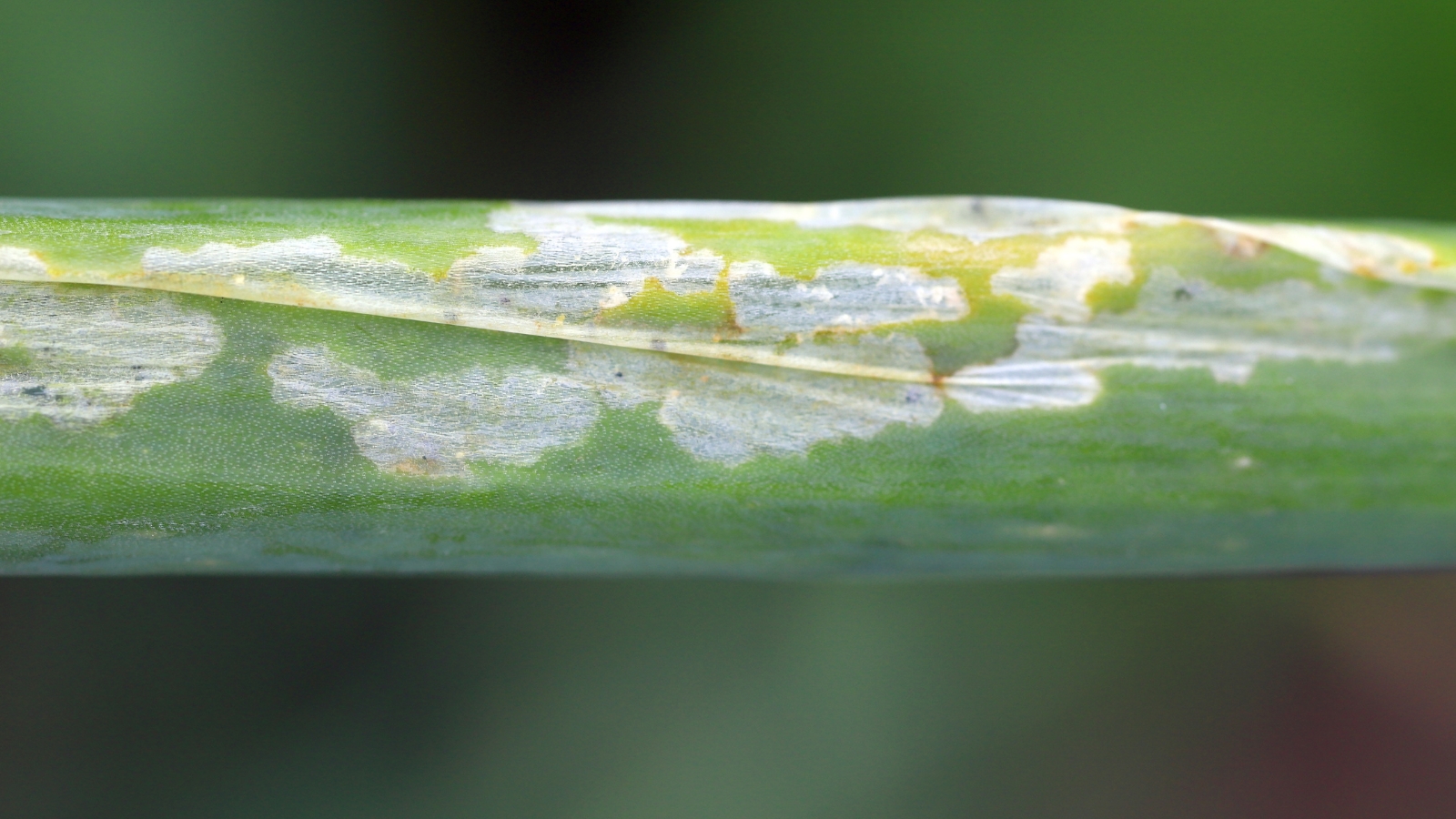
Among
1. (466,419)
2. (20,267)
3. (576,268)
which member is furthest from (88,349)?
(576,268)

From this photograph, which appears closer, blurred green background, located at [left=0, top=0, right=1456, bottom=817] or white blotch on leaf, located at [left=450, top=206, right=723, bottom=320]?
white blotch on leaf, located at [left=450, top=206, right=723, bottom=320]

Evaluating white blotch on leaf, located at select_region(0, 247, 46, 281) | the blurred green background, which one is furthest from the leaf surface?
the blurred green background

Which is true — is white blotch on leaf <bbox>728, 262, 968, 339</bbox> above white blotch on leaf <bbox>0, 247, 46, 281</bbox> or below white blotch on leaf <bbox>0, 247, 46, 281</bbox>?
below

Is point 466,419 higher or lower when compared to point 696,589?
higher

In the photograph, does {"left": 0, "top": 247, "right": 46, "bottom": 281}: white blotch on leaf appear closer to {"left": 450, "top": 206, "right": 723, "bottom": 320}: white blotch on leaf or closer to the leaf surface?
the leaf surface

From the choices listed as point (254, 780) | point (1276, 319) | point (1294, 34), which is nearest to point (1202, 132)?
point (1294, 34)

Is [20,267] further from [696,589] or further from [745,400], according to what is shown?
[696,589]

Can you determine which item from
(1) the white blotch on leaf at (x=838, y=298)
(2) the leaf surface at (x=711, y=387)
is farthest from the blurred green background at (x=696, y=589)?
(1) the white blotch on leaf at (x=838, y=298)

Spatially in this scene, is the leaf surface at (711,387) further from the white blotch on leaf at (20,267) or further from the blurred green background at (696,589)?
the blurred green background at (696,589)
